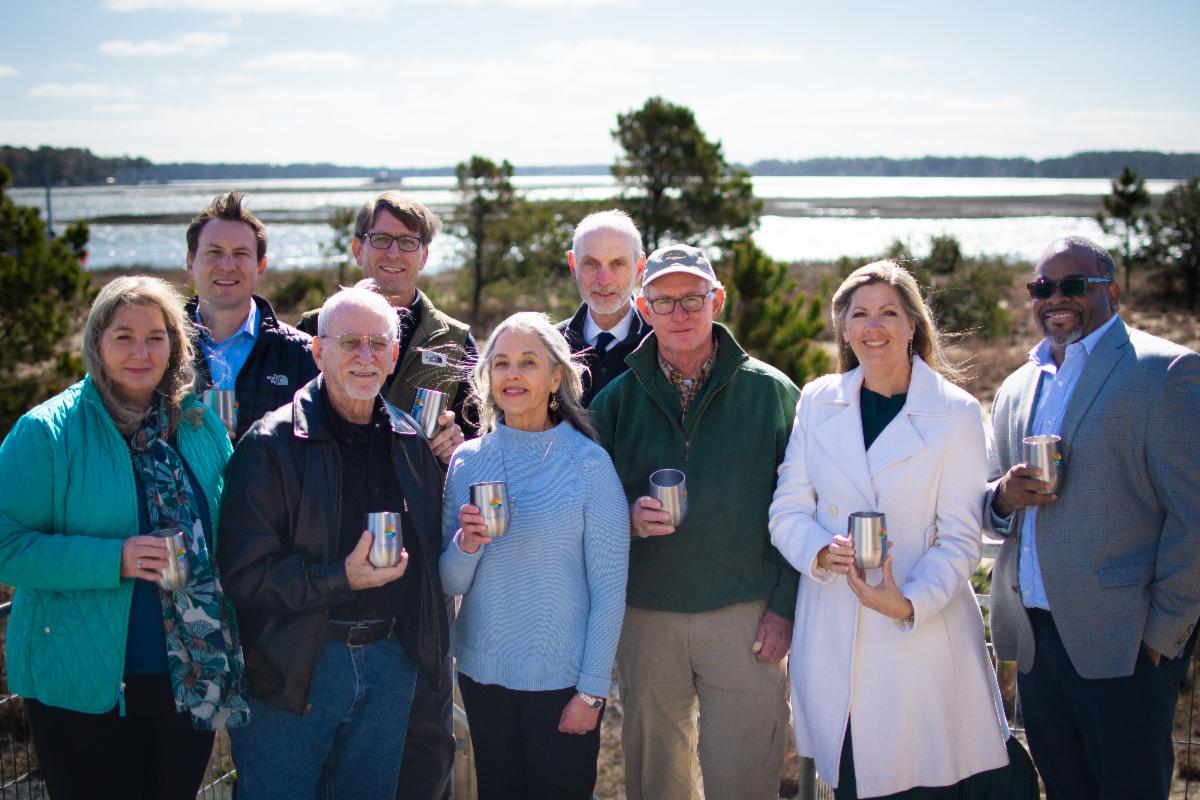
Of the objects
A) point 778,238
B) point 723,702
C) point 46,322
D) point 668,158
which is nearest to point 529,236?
point 668,158

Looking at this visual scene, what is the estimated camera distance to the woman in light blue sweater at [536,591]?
3.74 metres

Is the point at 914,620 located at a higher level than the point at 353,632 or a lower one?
higher

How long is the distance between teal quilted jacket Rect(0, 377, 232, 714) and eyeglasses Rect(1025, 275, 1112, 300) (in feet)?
12.2

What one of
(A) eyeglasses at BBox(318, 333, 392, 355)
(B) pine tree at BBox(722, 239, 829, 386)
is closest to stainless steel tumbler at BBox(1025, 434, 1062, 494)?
(A) eyeglasses at BBox(318, 333, 392, 355)

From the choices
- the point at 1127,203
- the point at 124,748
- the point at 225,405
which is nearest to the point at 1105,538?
the point at 225,405

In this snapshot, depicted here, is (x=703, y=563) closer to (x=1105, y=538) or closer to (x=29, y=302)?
(x=1105, y=538)

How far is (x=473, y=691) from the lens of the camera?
382cm

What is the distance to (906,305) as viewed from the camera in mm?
3906

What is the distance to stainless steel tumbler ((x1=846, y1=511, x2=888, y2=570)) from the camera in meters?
3.46

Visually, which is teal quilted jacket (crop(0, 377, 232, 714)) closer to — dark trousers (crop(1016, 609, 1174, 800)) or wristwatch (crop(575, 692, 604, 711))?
wristwatch (crop(575, 692, 604, 711))

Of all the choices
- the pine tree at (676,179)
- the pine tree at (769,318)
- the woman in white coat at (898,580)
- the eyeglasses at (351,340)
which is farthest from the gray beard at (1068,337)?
the pine tree at (676,179)

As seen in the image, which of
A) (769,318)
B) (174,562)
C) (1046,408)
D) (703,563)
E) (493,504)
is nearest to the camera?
(174,562)

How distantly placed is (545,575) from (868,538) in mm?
1259

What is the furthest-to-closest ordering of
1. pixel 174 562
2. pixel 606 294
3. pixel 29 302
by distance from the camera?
pixel 29 302
pixel 606 294
pixel 174 562
